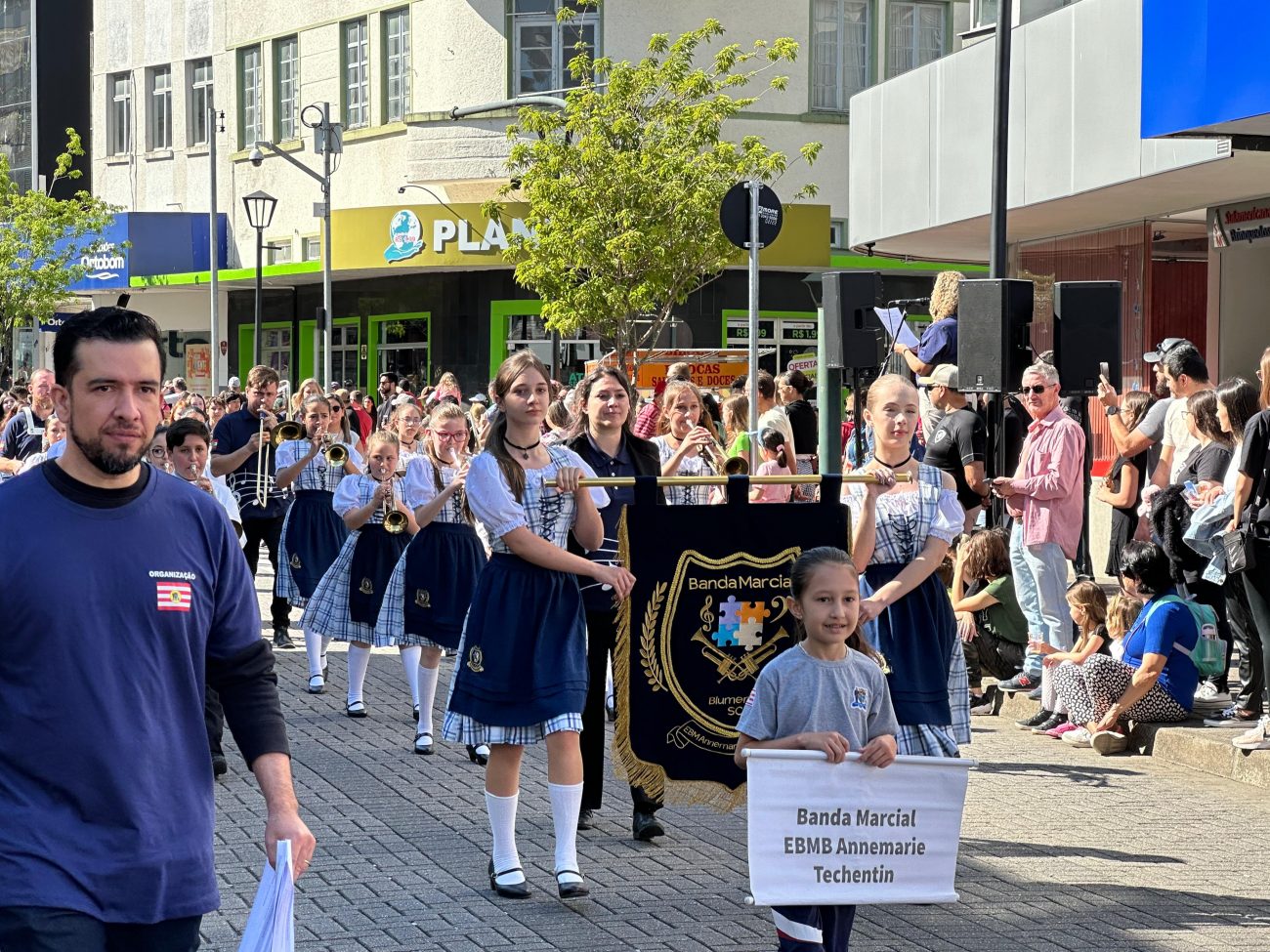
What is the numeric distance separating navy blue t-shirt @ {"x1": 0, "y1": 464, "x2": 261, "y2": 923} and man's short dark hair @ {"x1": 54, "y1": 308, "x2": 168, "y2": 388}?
0.23 metres

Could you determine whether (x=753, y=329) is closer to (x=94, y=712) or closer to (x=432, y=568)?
(x=432, y=568)

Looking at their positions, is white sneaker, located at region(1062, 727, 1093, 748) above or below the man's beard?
below

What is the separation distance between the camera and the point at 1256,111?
11898 millimetres

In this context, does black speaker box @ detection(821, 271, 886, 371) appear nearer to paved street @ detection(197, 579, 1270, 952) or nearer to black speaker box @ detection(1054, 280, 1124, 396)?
black speaker box @ detection(1054, 280, 1124, 396)

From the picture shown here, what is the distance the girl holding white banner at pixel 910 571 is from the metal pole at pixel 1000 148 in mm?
6591

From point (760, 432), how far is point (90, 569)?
9741 mm

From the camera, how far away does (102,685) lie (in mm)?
3670

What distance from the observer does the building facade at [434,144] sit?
36.9 meters

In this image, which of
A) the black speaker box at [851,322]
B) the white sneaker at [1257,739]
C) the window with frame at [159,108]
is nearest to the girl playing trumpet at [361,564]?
the black speaker box at [851,322]

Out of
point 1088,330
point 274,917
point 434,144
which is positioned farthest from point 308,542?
point 434,144

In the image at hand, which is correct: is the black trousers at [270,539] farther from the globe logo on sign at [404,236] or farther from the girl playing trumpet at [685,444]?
the globe logo on sign at [404,236]

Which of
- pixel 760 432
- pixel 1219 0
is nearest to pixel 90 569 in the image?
pixel 760 432

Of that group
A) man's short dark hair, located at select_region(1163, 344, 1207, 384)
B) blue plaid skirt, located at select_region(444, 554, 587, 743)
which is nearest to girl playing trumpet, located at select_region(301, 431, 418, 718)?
blue plaid skirt, located at select_region(444, 554, 587, 743)

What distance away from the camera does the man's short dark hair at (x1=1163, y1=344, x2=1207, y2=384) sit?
39.6ft
